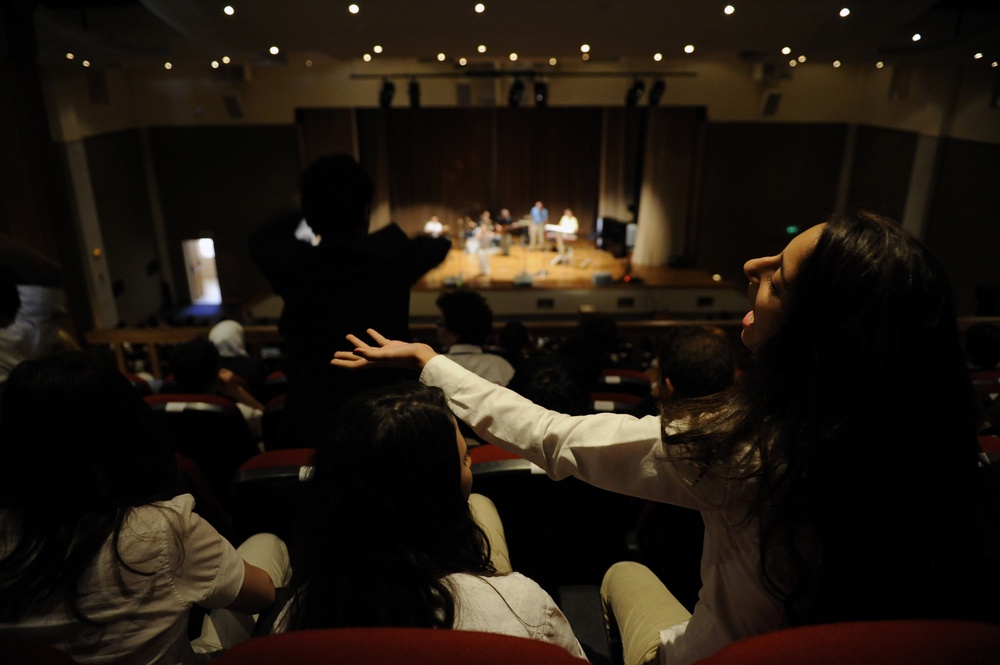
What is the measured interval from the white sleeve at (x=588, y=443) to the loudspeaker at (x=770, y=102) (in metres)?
10.7

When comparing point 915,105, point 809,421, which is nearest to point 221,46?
point 809,421

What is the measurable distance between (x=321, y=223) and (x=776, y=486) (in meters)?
1.27

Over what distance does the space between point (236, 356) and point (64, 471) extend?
2680 millimetres

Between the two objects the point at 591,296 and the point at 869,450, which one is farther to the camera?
the point at 591,296

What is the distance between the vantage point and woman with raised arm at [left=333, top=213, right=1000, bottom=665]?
2.68 feet

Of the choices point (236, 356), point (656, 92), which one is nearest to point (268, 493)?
point (236, 356)

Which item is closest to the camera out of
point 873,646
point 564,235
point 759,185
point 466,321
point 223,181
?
point 873,646

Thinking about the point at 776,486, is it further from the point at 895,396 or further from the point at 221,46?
the point at 221,46

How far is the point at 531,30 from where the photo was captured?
5.36 m

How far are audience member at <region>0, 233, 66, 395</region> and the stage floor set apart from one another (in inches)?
270

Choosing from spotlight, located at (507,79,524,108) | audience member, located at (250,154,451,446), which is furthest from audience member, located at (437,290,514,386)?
spotlight, located at (507,79,524,108)

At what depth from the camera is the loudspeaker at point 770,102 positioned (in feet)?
33.0

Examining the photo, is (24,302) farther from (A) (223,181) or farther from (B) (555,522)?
(A) (223,181)

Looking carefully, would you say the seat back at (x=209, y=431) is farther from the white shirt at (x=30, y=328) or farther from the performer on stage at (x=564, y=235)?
the performer on stage at (x=564, y=235)
